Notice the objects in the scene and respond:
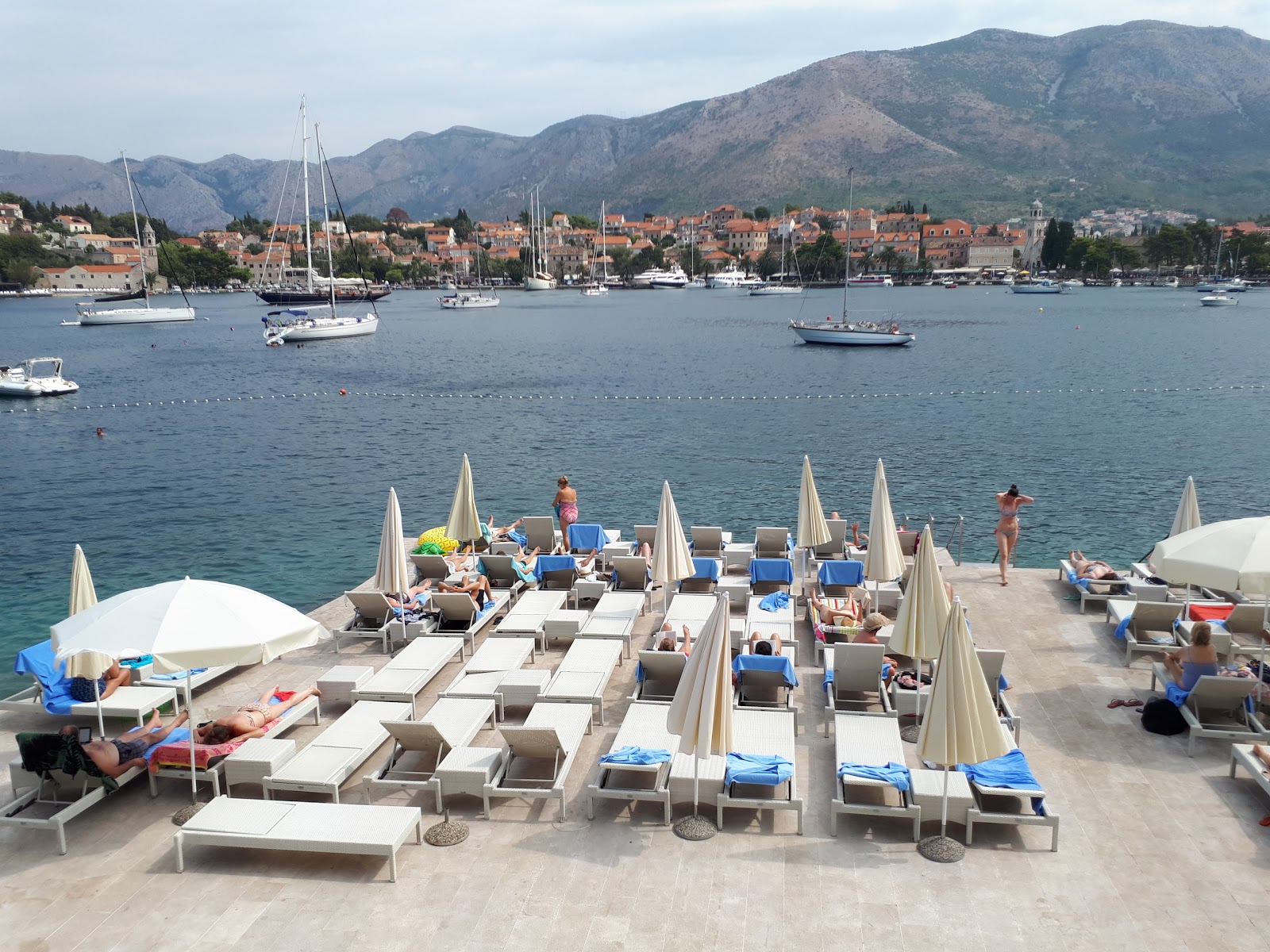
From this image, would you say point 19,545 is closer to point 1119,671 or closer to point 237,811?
point 237,811

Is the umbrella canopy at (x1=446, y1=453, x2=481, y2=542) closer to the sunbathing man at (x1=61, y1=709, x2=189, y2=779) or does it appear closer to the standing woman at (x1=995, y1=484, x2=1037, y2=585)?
the sunbathing man at (x1=61, y1=709, x2=189, y2=779)

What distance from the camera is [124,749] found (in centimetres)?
743

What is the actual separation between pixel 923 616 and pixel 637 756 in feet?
10.0

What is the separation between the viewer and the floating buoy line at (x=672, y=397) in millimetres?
42469

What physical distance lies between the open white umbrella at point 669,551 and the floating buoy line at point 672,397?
31.1 metres

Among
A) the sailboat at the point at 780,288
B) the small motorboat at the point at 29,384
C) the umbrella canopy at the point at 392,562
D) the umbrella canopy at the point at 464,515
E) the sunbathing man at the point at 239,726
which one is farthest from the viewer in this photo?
the sailboat at the point at 780,288

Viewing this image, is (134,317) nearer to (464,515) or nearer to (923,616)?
(464,515)

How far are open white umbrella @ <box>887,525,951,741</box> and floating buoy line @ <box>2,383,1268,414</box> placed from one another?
109 feet

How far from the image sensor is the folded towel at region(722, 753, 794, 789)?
6.84 m

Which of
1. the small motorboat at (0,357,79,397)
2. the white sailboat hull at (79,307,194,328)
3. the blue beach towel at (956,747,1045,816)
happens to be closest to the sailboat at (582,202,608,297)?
the white sailboat hull at (79,307,194,328)

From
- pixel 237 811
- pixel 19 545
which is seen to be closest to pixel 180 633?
pixel 237 811

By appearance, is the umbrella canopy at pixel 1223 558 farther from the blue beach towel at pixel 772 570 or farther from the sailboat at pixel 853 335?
the sailboat at pixel 853 335

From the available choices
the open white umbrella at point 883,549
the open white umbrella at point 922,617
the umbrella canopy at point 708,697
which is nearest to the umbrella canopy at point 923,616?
the open white umbrella at point 922,617

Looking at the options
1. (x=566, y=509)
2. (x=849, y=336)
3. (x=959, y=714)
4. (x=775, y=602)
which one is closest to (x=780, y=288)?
(x=849, y=336)
